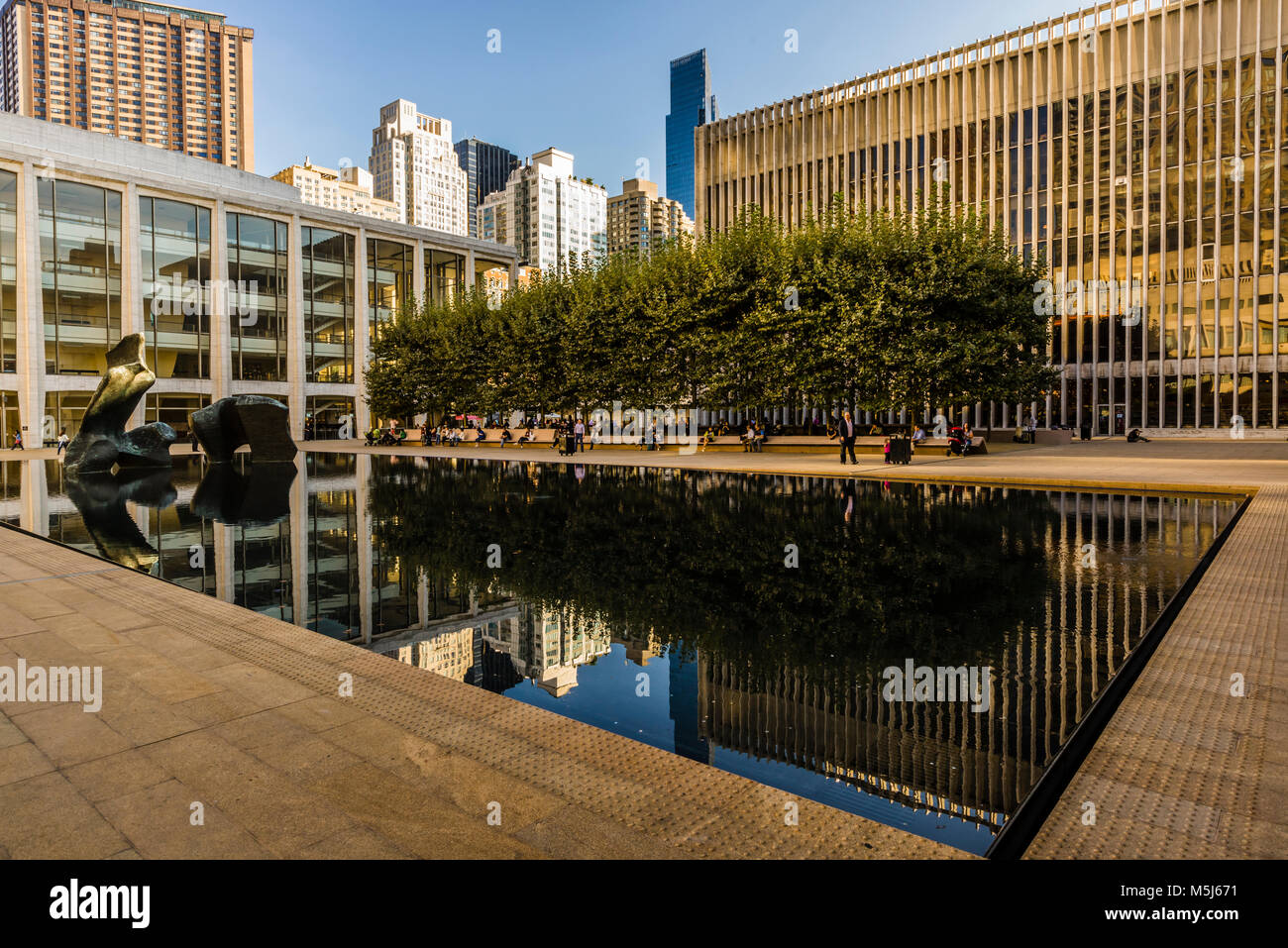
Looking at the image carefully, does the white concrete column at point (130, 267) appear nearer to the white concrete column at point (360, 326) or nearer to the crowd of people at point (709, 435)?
the white concrete column at point (360, 326)

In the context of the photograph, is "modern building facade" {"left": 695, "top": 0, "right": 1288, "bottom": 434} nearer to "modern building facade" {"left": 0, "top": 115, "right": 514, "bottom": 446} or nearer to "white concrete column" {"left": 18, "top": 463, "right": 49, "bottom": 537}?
"modern building facade" {"left": 0, "top": 115, "right": 514, "bottom": 446}

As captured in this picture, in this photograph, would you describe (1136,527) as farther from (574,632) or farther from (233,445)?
(233,445)

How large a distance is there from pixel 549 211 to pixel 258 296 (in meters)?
116

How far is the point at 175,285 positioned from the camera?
168ft

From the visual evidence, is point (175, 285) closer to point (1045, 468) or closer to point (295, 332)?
point (295, 332)

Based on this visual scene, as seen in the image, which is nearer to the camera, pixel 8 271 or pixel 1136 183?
pixel 8 271

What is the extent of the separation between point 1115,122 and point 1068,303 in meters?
13.4

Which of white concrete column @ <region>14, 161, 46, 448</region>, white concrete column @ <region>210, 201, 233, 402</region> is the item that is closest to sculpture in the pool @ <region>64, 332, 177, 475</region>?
white concrete column @ <region>14, 161, 46, 448</region>

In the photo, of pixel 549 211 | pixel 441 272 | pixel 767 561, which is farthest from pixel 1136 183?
pixel 549 211

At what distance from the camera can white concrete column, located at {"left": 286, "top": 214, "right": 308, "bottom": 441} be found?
56625mm

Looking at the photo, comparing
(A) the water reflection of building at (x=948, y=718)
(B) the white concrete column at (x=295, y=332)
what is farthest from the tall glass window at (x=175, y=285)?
(A) the water reflection of building at (x=948, y=718)

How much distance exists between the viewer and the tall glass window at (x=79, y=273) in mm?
46938

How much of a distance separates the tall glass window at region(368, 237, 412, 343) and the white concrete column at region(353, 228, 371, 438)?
2.35 feet

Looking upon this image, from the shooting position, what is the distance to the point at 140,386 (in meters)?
23.0
